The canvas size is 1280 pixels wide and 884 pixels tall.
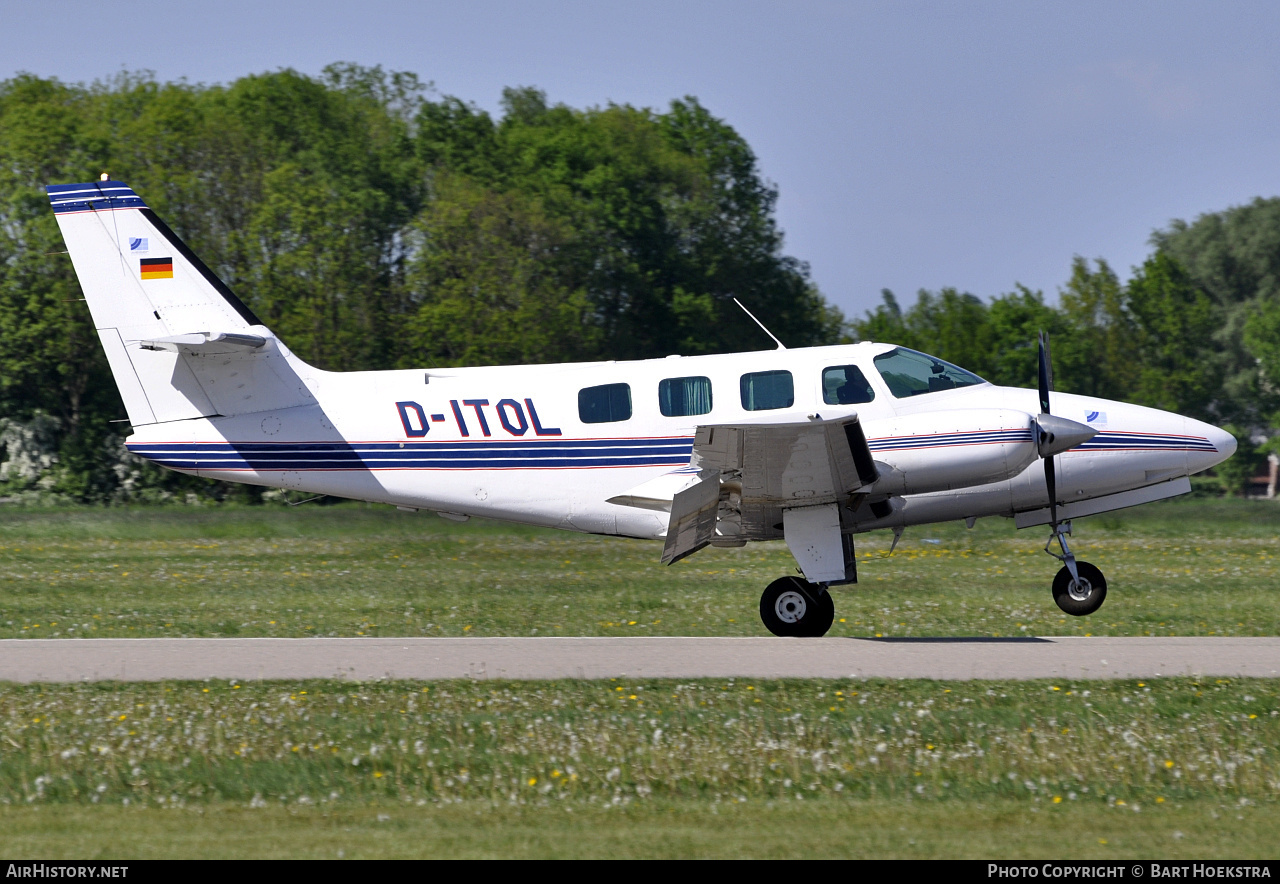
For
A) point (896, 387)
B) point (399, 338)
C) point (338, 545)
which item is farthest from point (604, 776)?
point (399, 338)

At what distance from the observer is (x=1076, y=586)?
13.7 meters

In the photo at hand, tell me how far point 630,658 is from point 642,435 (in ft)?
9.51

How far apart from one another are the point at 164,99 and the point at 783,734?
1564 inches

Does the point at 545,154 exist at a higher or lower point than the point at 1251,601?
higher

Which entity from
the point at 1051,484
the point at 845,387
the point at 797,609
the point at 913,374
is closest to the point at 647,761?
the point at 797,609

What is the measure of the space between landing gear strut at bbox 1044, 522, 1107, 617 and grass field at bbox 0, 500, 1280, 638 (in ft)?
0.90

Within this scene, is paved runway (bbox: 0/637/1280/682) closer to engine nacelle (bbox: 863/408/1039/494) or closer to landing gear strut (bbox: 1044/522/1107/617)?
landing gear strut (bbox: 1044/522/1107/617)

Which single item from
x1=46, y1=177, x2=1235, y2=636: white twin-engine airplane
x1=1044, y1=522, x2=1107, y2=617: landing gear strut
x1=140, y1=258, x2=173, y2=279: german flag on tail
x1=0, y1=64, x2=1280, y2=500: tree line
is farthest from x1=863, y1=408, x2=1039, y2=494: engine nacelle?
x1=0, y1=64, x2=1280, y2=500: tree line

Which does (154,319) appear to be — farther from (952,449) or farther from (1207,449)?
(1207,449)

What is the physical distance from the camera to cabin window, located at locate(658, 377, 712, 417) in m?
13.3

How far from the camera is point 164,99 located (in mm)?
41969

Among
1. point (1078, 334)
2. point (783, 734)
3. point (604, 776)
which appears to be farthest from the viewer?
point (1078, 334)

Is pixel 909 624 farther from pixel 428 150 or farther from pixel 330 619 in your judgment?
pixel 428 150

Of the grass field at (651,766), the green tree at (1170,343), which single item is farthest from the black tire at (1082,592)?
the green tree at (1170,343)
